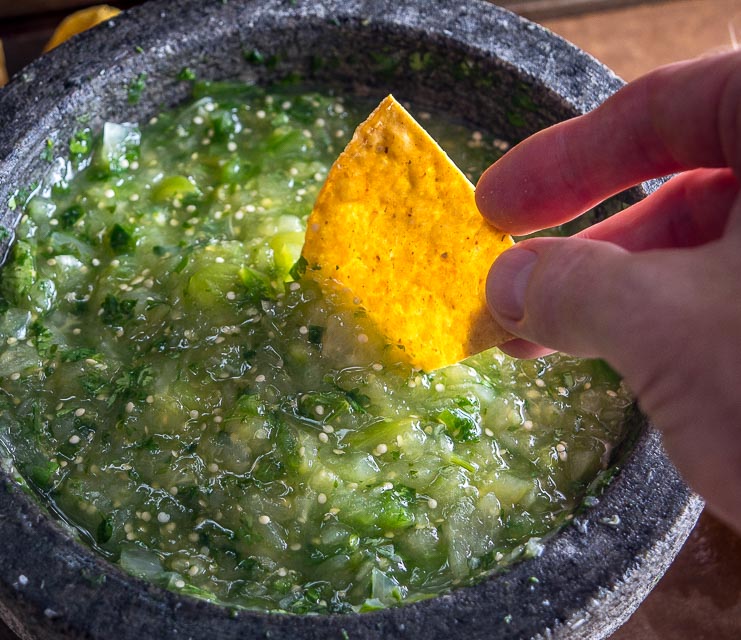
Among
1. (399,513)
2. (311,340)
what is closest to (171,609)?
(399,513)

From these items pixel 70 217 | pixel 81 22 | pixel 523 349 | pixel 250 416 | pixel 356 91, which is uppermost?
pixel 81 22

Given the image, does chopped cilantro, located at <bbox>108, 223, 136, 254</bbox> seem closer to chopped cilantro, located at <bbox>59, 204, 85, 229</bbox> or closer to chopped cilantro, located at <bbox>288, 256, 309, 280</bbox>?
chopped cilantro, located at <bbox>59, 204, 85, 229</bbox>

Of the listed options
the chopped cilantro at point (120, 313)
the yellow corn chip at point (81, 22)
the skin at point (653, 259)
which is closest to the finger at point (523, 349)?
the skin at point (653, 259)

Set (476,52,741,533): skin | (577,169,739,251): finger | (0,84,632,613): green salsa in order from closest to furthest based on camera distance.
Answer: (476,52,741,533): skin, (577,169,739,251): finger, (0,84,632,613): green salsa

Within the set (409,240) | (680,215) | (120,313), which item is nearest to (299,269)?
(409,240)

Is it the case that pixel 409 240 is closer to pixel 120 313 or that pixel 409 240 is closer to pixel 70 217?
pixel 120 313

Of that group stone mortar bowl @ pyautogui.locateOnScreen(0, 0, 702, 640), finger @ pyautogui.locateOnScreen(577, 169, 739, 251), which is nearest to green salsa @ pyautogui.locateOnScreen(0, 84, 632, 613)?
stone mortar bowl @ pyautogui.locateOnScreen(0, 0, 702, 640)

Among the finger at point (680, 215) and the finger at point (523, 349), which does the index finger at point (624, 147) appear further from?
the finger at point (523, 349)
